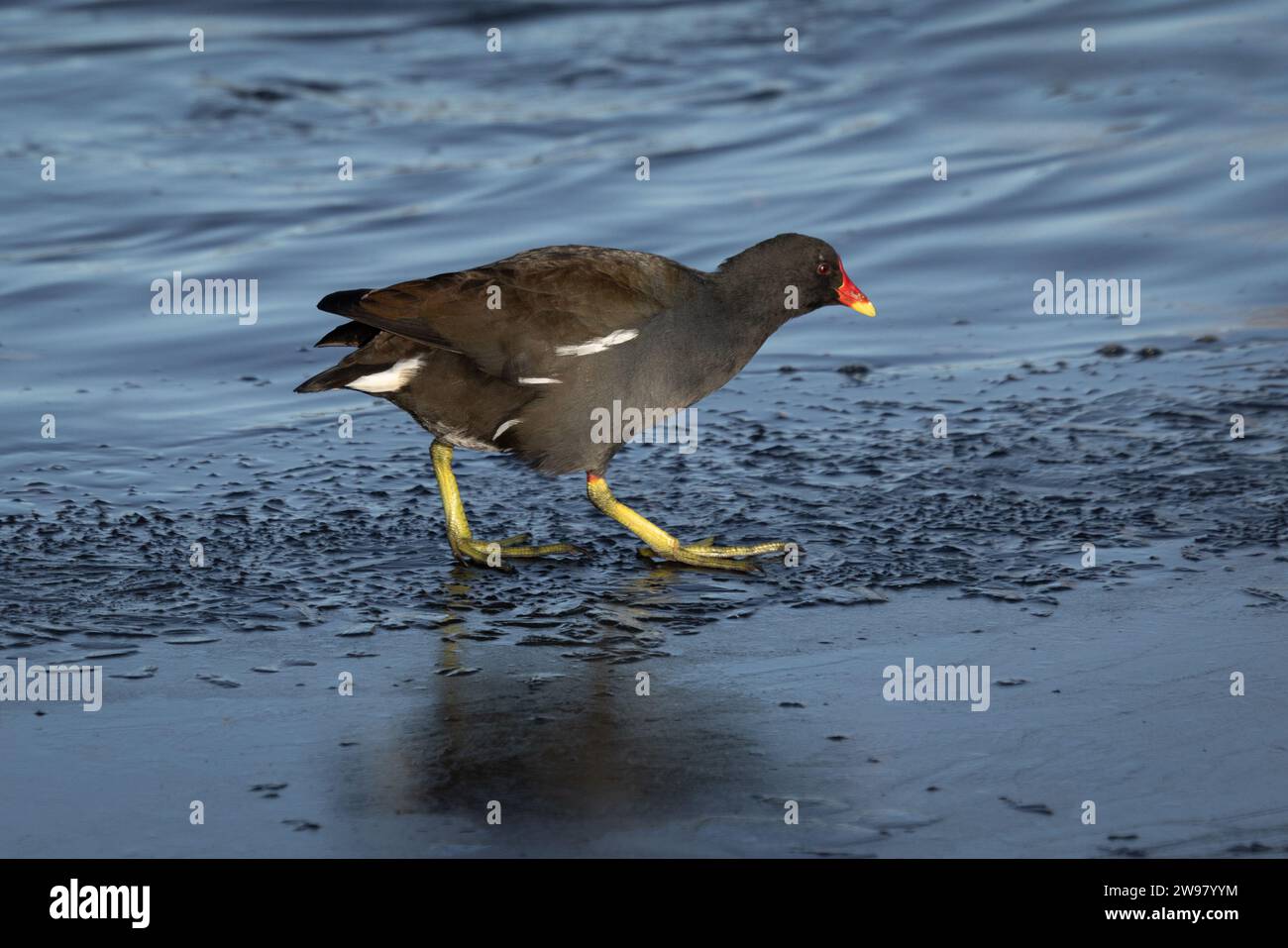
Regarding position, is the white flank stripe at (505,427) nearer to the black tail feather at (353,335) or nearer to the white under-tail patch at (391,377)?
the white under-tail patch at (391,377)

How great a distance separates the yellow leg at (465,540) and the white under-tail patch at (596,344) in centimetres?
65

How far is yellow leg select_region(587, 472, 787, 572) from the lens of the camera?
20.2ft

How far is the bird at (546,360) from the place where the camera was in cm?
621

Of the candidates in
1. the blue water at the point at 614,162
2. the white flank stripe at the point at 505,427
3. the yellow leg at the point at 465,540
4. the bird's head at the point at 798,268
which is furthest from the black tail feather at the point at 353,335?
the blue water at the point at 614,162

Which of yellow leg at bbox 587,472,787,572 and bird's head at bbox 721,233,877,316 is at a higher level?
bird's head at bbox 721,233,877,316

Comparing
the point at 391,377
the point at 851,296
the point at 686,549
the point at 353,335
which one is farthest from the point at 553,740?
the point at 851,296

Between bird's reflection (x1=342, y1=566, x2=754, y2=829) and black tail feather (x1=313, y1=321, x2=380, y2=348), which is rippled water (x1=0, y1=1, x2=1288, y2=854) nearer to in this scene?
bird's reflection (x1=342, y1=566, x2=754, y2=829)

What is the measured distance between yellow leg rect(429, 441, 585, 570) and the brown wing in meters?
0.48

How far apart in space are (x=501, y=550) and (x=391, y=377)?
74 centimetres

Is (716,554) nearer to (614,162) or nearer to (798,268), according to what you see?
(798,268)

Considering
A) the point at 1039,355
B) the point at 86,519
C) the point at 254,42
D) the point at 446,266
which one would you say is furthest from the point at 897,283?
the point at 254,42

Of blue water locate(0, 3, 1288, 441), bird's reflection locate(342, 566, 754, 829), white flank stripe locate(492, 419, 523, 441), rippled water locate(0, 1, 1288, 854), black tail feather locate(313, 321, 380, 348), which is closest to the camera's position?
bird's reflection locate(342, 566, 754, 829)

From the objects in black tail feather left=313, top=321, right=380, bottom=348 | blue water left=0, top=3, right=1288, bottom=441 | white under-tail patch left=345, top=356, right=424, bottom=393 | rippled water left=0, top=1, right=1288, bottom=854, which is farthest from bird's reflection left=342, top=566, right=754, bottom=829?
blue water left=0, top=3, right=1288, bottom=441

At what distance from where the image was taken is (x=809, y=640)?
5.41 meters
